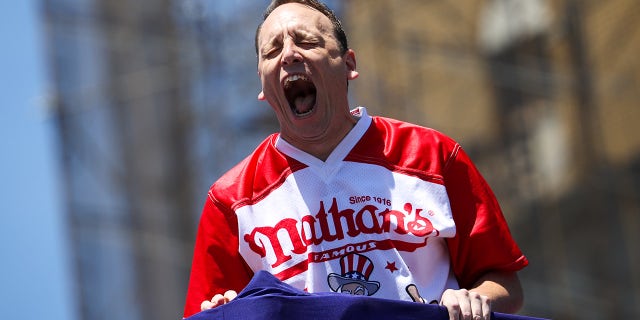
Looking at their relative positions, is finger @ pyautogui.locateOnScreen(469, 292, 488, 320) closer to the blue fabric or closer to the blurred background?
the blue fabric

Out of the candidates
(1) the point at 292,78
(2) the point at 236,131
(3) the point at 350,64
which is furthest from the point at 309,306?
(2) the point at 236,131

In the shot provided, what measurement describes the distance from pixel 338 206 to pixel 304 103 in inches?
9.6

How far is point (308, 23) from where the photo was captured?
2799mm

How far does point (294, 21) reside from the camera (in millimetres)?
2801

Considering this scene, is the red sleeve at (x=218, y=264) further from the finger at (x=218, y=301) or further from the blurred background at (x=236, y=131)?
the blurred background at (x=236, y=131)

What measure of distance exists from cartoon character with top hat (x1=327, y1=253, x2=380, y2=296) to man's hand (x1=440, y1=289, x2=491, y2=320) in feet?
0.81

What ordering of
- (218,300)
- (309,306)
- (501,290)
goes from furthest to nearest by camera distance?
(501,290) < (218,300) < (309,306)

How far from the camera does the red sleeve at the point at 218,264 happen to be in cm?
275

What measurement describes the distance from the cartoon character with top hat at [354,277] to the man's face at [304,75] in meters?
0.31

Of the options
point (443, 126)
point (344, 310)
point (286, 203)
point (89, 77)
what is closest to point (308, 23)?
point (286, 203)

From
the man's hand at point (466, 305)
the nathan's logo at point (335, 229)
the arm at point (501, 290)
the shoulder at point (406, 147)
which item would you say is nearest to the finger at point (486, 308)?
the man's hand at point (466, 305)

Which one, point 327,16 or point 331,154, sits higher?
point 327,16

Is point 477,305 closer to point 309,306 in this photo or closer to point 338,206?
point 309,306

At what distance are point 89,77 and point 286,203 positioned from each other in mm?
6273
